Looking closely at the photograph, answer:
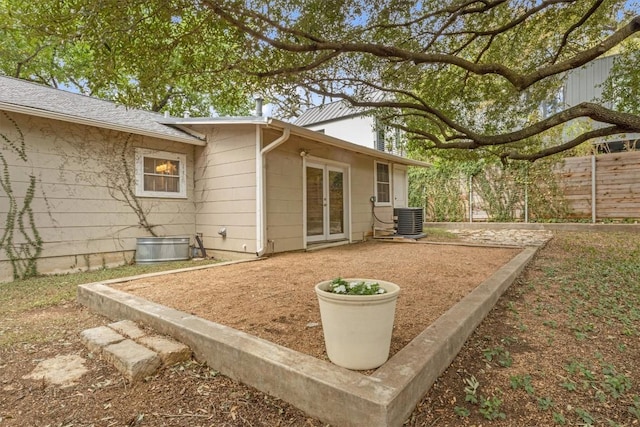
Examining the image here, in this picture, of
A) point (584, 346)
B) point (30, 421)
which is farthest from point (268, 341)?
point (584, 346)

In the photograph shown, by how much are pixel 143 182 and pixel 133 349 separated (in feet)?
15.1

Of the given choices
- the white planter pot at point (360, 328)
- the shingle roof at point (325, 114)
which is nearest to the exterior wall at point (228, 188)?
the white planter pot at point (360, 328)

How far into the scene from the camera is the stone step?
201cm

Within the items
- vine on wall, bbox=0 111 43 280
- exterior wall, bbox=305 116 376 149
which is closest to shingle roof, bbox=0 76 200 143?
vine on wall, bbox=0 111 43 280

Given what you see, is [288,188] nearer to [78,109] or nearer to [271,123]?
[271,123]

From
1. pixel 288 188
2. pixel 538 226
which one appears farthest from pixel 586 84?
pixel 288 188

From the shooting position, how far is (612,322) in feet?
8.60

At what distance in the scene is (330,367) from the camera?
1683 millimetres

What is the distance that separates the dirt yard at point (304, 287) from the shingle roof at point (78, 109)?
2889 millimetres

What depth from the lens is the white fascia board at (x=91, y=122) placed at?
14.4 ft

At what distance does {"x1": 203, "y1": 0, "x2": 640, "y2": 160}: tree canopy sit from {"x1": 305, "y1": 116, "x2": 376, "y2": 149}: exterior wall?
7363 mm

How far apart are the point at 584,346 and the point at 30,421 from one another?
3347 mm

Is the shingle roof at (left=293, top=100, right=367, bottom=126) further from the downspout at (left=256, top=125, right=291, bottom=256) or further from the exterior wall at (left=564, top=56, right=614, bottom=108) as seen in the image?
the downspout at (left=256, top=125, right=291, bottom=256)

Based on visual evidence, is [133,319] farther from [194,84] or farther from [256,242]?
[194,84]
